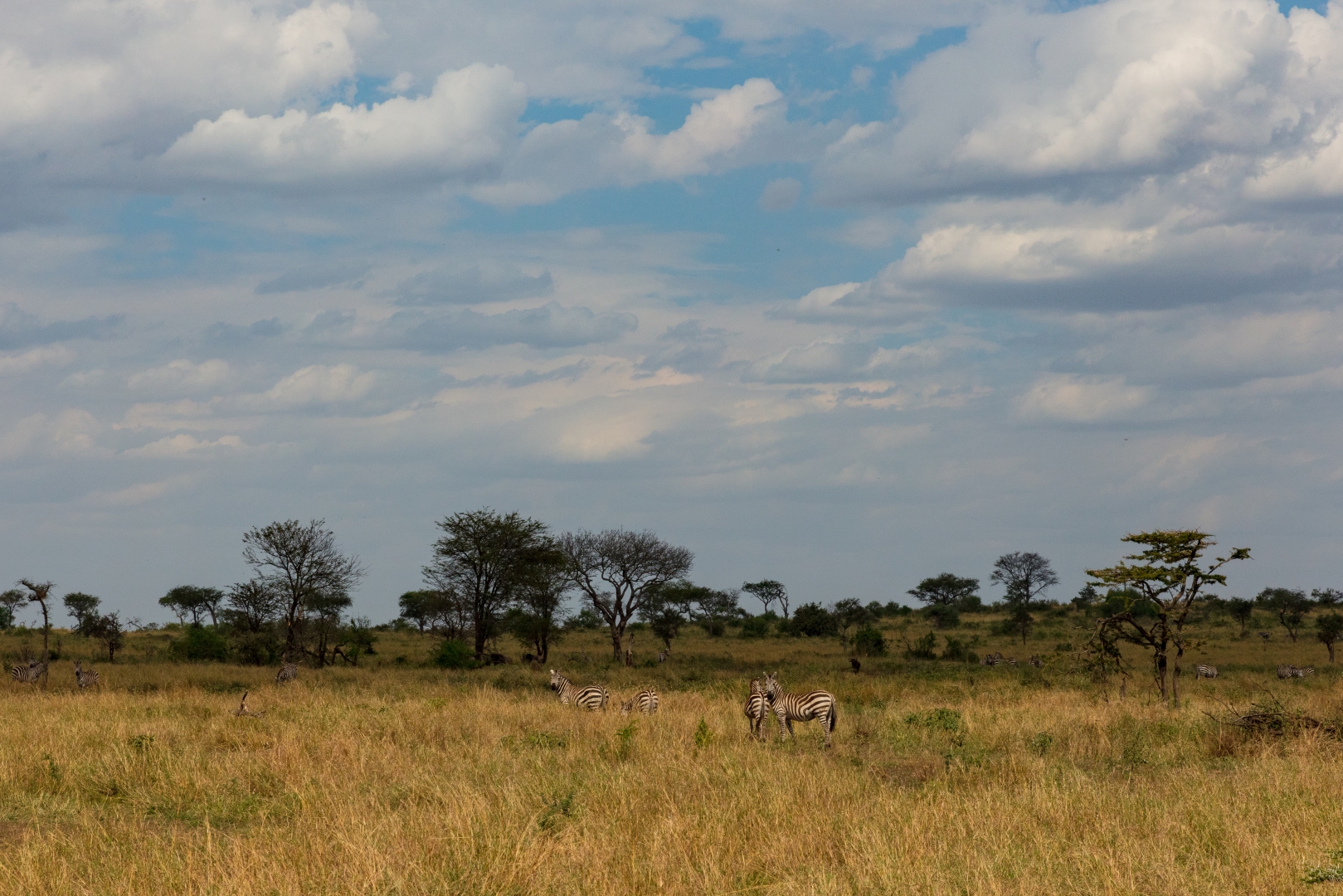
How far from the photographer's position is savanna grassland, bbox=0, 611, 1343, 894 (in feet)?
26.0

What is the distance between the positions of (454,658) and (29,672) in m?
16.0

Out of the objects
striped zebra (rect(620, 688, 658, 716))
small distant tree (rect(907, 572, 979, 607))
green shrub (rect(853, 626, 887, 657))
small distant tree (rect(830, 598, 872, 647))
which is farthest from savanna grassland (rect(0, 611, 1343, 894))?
small distant tree (rect(907, 572, 979, 607))

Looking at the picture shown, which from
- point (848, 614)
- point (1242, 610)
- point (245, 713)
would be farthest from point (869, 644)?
point (245, 713)

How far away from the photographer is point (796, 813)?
1010 centimetres

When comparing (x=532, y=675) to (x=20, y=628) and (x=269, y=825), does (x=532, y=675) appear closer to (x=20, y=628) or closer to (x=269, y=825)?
(x=269, y=825)

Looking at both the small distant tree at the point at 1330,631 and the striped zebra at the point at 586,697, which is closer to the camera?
the striped zebra at the point at 586,697

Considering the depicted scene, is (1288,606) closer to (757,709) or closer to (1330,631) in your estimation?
(1330,631)

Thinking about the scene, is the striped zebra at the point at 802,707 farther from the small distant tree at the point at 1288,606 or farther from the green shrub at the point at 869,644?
the small distant tree at the point at 1288,606

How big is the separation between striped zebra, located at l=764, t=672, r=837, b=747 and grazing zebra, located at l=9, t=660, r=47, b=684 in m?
22.1

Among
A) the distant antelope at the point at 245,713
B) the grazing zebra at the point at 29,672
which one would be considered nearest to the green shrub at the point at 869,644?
the grazing zebra at the point at 29,672

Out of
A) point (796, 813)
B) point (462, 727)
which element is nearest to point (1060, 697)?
point (462, 727)

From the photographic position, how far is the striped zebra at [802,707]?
16.0 metres

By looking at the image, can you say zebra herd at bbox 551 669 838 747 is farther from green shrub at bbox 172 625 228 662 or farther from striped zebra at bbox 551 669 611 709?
green shrub at bbox 172 625 228 662

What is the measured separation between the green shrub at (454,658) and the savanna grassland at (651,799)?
64.2 ft
